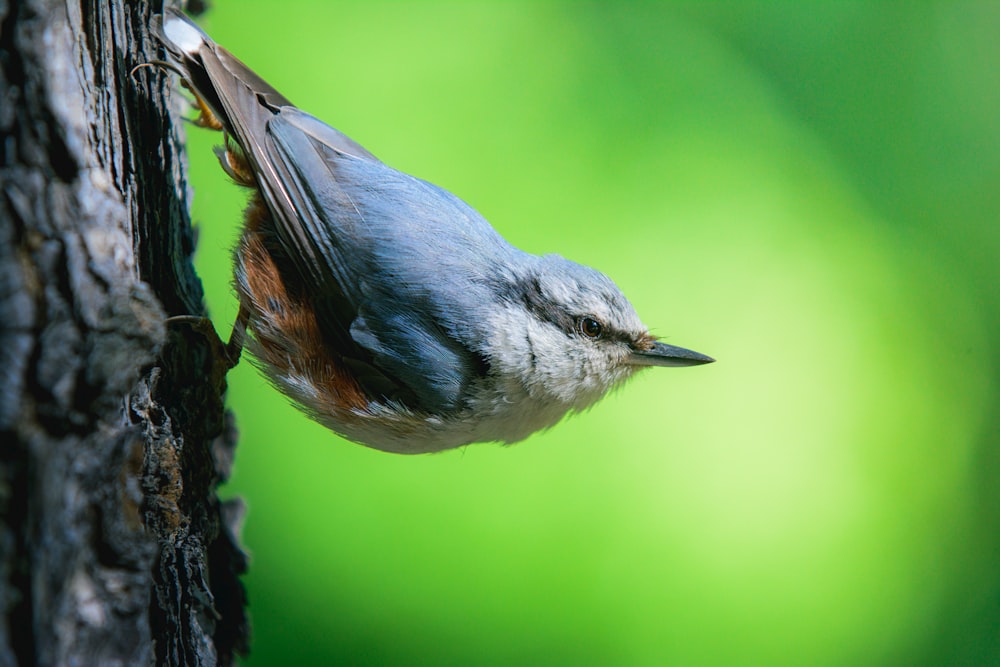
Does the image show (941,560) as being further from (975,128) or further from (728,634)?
(975,128)

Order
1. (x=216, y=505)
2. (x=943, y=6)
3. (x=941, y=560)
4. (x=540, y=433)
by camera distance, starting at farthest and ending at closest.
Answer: (x=943, y=6), (x=941, y=560), (x=540, y=433), (x=216, y=505)

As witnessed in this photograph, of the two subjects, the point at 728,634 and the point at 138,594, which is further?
the point at 728,634

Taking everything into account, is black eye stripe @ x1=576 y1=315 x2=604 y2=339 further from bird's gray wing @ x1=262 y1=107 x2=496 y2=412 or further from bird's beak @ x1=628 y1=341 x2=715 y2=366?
bird's gray wing @ x1=262 y1=107 x2=496 y2=412

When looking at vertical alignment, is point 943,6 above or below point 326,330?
above

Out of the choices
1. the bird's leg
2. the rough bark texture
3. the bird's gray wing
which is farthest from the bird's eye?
the rough bark texture

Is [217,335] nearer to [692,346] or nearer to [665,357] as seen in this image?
[665,357]

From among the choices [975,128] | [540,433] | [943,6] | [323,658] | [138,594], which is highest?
[943,6]

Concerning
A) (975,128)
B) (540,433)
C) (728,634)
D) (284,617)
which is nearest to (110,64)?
(540,433)
